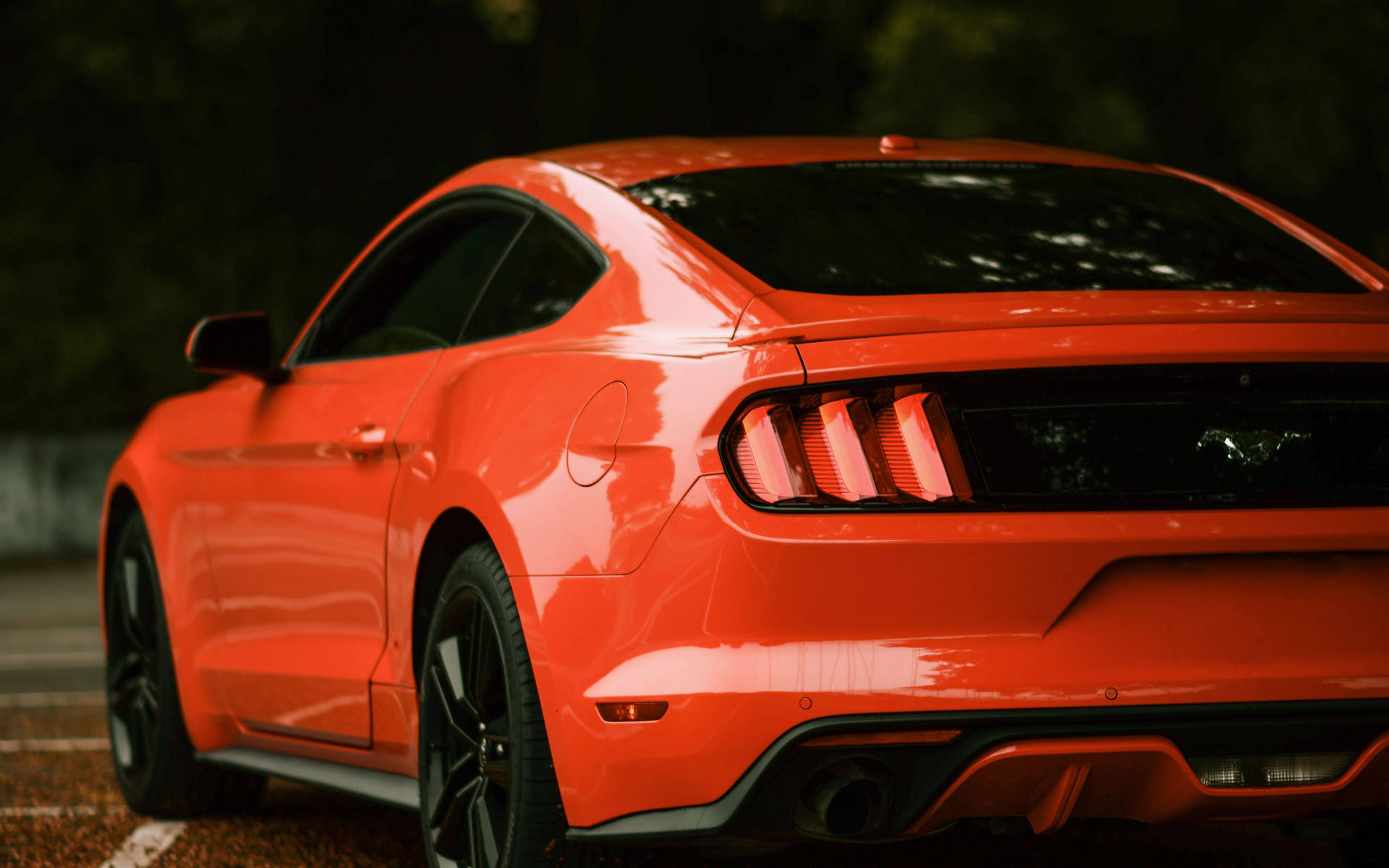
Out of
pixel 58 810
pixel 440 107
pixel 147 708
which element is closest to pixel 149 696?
pixel 147 708

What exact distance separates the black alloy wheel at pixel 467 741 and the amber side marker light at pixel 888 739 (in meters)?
0.71

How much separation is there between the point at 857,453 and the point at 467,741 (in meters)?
1.17

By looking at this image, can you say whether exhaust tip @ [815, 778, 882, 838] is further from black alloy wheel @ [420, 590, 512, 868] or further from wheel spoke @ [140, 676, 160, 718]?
wheel spoke @ [140, 676, 160, 718]

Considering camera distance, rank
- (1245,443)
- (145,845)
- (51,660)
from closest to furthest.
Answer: (1245,443)
(145,845)
(51,660)

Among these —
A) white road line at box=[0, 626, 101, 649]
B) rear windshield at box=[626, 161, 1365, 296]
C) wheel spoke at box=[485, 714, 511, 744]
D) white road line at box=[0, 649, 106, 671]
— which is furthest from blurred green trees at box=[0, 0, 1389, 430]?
wheel spoke at box=[485, 714, 511, 744]

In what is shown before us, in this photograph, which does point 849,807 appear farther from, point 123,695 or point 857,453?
point 123,695

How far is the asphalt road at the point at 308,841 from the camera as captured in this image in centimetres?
445

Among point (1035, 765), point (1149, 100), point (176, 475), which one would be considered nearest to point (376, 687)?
point (176, 475)

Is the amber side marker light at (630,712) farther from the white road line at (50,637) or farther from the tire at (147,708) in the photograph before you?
the white road line at (50,637)

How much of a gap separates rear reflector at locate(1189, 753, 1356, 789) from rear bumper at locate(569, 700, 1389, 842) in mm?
12

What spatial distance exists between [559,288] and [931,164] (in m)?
0.85

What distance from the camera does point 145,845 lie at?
4887 millimetres

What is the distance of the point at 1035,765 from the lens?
9.39ft

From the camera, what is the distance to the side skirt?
4.01 m
